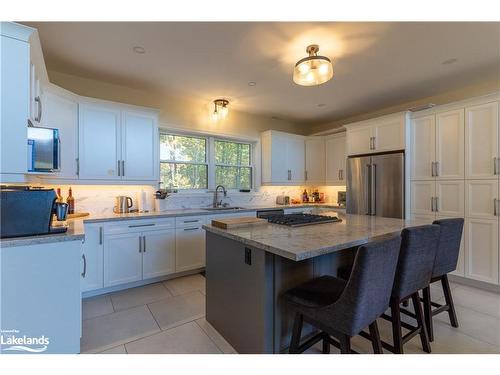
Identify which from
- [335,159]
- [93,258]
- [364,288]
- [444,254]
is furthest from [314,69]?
[335,159]

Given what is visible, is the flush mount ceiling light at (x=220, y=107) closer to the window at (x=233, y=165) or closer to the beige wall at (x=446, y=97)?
the window at (x=233, y=165)

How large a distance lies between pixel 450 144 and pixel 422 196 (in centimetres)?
76

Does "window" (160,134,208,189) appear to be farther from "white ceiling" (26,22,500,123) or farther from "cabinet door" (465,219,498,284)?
"cabinet door" (465,219,498,284)

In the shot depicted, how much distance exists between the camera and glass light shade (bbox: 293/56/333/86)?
2.02 m

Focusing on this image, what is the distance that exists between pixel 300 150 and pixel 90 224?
12.5 ft

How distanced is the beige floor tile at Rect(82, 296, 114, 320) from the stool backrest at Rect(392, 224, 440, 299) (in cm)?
262

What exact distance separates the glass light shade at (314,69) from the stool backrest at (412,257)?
1.38m

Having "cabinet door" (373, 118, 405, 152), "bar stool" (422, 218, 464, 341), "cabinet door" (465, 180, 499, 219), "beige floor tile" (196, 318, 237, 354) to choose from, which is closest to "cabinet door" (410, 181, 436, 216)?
"cabinet door" (465, 180, 499, 219)

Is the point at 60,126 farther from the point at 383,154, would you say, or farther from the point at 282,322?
the point at 383,154

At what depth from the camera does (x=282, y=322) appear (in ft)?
5.34

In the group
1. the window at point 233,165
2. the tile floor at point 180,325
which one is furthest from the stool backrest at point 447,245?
the window at point 233,165

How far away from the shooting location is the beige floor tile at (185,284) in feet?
9.65

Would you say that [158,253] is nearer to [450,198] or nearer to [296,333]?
[296,333]

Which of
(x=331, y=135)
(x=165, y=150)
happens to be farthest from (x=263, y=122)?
(x=165, y=150)
